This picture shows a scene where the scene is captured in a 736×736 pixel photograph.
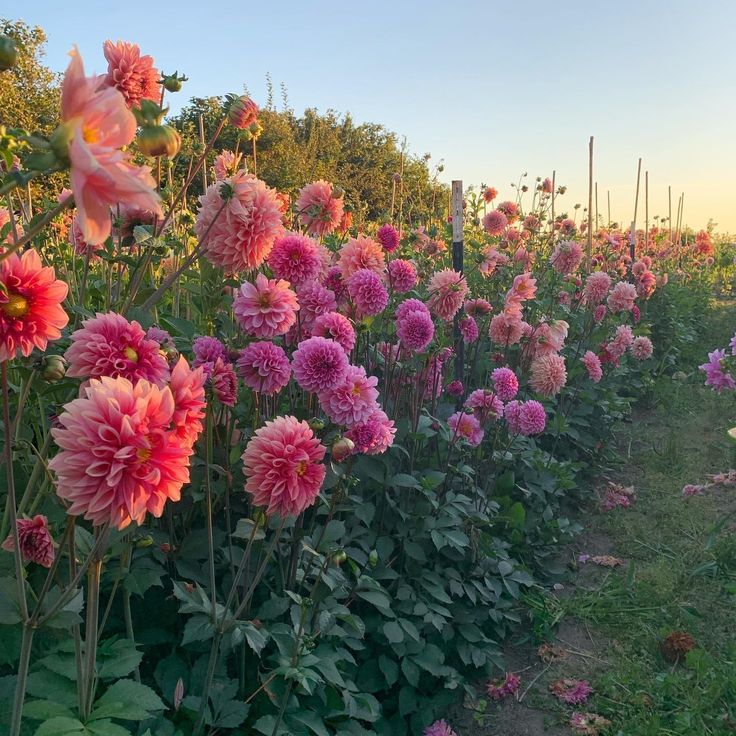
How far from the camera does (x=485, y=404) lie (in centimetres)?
279

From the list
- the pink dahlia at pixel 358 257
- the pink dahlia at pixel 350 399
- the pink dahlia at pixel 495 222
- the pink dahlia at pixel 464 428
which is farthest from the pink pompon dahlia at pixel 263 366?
the pink dahlia at pixel 495 222

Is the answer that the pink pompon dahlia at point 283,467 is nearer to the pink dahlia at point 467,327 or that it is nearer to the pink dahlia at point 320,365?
the pink dahlia at point 320,365

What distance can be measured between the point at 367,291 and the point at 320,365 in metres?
0.47

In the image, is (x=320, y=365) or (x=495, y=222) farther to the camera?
(x=495, y=222)

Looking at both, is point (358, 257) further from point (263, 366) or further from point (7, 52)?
point (7, 52)

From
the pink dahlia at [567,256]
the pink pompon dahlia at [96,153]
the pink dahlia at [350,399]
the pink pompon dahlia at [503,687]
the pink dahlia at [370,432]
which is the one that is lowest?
the pink pompon dahlia at [503,687]

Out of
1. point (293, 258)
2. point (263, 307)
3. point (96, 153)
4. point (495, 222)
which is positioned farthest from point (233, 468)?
point (495, 222)

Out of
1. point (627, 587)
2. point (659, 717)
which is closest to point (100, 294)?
point (659, 717)

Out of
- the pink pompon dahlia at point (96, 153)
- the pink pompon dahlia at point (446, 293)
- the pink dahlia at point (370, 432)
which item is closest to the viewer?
the pink pompon dahlia at point (96, 153)

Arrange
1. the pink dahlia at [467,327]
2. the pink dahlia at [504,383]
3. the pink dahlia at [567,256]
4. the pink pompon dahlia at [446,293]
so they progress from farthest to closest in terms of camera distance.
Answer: the pink dahlia at [567,256]
the pink dahlia at [467,327]
the pink dahlia at [504,383]
the pink pompon dahlia at [446,293]

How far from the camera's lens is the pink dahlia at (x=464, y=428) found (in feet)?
8.36

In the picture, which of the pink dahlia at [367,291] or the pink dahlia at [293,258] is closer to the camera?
the pink dahlia at [293,258]

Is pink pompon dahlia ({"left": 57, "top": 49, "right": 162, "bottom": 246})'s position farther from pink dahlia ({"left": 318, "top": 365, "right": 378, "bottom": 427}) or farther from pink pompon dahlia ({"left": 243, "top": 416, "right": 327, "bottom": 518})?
pink dahlia ({"left": 318, "top": 365, "right": 378, "bottom": 427})

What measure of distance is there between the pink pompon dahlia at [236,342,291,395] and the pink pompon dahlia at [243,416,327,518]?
0.27 m
